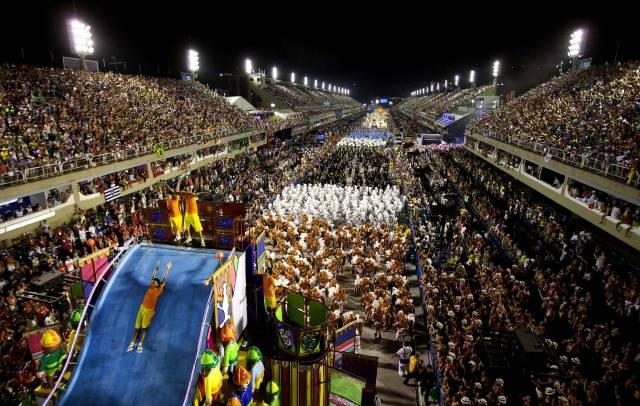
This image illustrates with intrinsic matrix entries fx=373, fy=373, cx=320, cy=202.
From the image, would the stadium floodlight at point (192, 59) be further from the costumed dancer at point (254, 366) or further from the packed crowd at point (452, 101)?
the costumed dancer at point (254, 366)

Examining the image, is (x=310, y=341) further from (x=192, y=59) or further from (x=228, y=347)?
(x=192, y=59)

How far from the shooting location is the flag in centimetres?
2142

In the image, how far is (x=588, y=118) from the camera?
23.5 m

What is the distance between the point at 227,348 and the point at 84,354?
2260mm

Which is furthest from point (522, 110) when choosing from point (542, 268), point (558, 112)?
point (542, 268)

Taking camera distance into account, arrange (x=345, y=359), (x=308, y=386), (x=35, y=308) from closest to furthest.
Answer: (x=308, y=386) < (x=345, y=359) < (x=35, y=308)

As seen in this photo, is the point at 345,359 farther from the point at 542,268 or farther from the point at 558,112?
the point at 558,112

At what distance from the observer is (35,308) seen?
11391 mm

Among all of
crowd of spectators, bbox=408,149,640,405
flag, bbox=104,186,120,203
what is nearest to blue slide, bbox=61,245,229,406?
crowd of spectators, bbox=408,149,640,405

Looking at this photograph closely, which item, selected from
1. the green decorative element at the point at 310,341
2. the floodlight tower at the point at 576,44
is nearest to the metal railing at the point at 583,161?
the green decorative element at the point at 310,341

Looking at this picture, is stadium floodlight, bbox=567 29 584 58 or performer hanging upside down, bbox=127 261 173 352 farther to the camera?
stadium floodlight, bbox=567 29 584 58

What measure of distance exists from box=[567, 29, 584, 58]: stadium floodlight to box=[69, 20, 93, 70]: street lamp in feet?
169

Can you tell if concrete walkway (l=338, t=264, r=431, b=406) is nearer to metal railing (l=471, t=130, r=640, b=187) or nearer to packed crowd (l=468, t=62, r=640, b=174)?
metal railing (l=471, t=130, r=640, b=187)

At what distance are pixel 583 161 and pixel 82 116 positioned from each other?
95.0 ft
